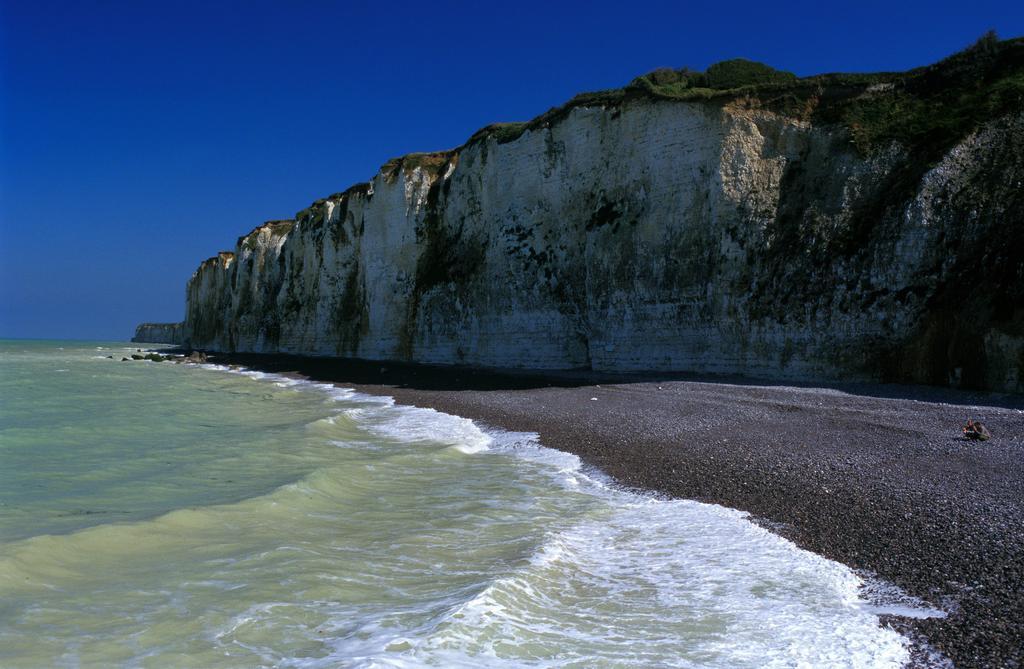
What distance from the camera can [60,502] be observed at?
7.57 meters

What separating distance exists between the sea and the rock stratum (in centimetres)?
1103

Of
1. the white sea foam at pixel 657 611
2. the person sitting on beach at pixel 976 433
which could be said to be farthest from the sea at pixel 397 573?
the person sitting on beach at pixel 976 433

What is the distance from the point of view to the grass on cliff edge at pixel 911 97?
17.6 meters

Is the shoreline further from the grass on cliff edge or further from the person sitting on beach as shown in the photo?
the grass on cliff edge

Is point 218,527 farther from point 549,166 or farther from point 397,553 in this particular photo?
point 549,166

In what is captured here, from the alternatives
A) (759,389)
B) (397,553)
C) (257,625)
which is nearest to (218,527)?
(397,553)

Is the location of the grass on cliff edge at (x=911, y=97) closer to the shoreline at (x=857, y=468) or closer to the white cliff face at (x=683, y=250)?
the white cliff face at (x=683, y=250)

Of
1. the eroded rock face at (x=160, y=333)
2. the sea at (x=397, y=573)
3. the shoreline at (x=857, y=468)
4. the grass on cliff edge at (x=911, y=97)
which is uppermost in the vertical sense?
the grass on cliff edge at (x=911, y=97)

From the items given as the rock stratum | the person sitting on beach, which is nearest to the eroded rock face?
the rock stratum

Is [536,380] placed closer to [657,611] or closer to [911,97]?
[911,97]

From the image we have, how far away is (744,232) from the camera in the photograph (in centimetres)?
2052

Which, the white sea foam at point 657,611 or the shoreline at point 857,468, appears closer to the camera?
the white sea foam at point 657,611

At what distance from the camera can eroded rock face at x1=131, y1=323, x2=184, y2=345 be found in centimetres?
10844

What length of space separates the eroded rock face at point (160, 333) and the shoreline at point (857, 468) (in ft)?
328
